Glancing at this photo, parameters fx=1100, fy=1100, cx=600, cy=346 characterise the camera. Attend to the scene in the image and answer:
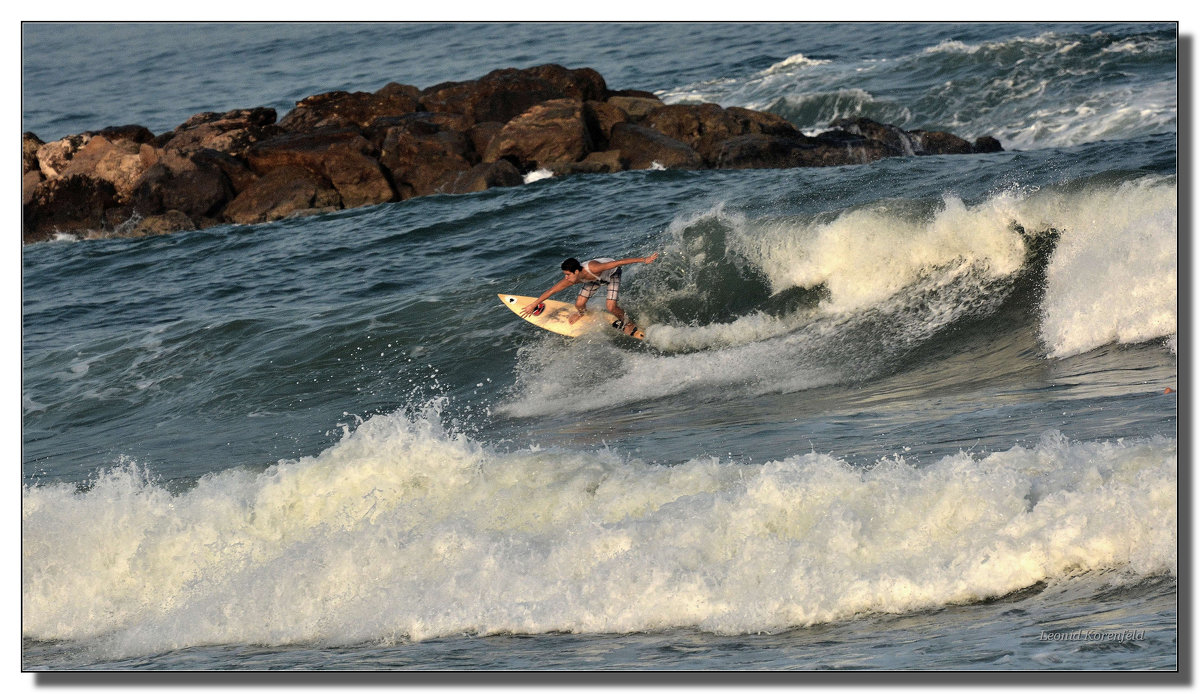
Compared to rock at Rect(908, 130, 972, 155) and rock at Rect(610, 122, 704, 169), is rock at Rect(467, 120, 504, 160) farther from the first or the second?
rock at Rect(908, 130, 972, 155)

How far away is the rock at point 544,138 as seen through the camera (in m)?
16.5

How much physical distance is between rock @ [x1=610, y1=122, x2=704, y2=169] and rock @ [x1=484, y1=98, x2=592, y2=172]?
502 millimetres

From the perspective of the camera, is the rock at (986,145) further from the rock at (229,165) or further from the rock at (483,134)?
the rock at (229,165)

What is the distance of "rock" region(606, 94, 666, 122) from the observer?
16250 millimetres

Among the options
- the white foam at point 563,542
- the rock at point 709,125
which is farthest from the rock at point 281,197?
the white foam at point 563,542

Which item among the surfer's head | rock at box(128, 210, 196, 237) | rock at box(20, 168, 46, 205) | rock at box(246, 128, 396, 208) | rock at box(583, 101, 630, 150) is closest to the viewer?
the surfer's head

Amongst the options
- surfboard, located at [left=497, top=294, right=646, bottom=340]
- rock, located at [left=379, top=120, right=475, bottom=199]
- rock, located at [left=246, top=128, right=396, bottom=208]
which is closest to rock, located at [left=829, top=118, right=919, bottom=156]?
rock, located at [left=379, top=120, right=475, bottom=199]

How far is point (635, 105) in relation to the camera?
1672 cm

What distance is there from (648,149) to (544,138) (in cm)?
161

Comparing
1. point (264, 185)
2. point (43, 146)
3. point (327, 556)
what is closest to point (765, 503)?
point (327, 556)

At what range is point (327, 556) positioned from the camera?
18.4 ft

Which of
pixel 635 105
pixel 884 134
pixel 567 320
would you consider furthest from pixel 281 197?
pixel 884 134

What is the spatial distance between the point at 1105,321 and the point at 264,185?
495 inches

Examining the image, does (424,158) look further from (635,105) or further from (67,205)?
(67,205)
